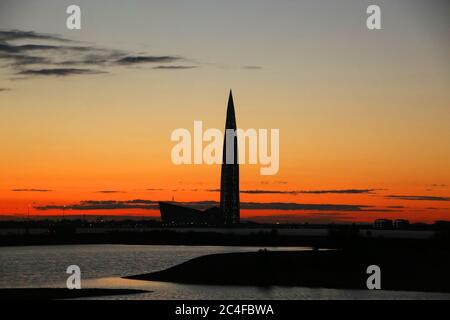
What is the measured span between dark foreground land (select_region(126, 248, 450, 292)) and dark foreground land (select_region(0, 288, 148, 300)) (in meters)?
13.9

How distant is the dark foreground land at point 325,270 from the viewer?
3462 inches

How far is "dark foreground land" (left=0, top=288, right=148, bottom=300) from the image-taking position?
77.1 metres

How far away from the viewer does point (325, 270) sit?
93.3m

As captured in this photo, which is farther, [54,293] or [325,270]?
[325,270]

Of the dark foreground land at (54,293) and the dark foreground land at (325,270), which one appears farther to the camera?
the dark foreground land at (325,270)

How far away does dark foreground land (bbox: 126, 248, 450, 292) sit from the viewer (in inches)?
3462

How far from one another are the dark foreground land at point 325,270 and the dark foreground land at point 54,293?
13.9m

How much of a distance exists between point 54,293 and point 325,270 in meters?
29.2

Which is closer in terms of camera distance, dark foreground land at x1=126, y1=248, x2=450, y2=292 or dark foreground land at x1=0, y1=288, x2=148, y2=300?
dark foreground land at x1=0, y1=288, x2=148, y2=300
